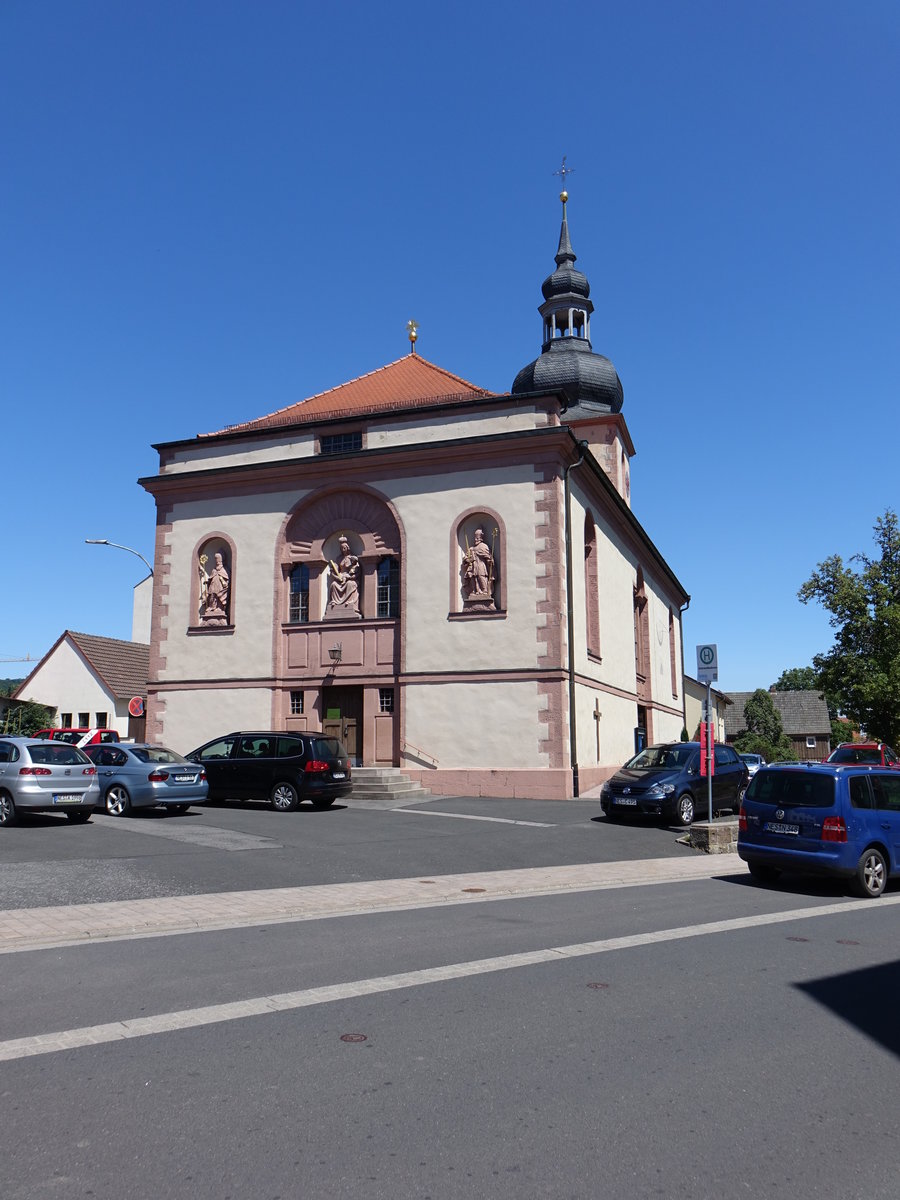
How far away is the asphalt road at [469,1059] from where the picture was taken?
3941mm

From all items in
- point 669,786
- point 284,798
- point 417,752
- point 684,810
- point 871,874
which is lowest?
point 871,874

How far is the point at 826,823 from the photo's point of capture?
1220cm

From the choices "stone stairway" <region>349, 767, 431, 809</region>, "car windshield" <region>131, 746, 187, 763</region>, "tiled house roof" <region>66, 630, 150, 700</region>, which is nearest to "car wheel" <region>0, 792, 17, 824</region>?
"car windshield" <region>131, 746, 187, 763</region>

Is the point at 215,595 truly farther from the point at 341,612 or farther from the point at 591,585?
the point at 591,585

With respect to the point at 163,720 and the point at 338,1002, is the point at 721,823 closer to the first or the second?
the point at 338,1002

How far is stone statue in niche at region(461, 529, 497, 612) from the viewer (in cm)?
2647

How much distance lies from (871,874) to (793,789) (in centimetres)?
133

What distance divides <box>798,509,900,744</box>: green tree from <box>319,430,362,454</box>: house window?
1944cm

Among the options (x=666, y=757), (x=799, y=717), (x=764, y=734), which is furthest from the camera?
(x=799, y=717)

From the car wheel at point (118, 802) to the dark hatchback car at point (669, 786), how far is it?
9.41 metres

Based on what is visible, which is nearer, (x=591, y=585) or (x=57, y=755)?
(x=57, y=755)

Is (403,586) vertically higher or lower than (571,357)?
lower

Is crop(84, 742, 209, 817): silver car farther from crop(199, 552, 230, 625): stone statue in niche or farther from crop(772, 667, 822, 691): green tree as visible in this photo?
crop(772, 667, 822, 691): green tree

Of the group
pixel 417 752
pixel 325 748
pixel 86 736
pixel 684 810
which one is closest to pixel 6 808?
pixel 325 748
